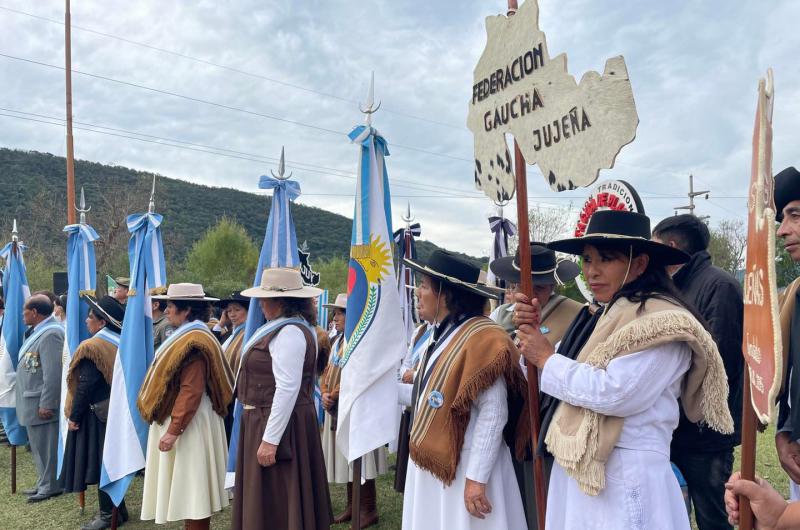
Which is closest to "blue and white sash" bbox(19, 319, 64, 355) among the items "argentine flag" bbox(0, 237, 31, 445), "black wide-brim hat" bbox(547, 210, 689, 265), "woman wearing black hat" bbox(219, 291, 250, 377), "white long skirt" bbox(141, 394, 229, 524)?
"argentine flag" bbox(0, 237, 31, 445)

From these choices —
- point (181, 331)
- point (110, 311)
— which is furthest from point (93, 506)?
point (181, 331)

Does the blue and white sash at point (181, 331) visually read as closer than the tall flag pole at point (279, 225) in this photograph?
Yes

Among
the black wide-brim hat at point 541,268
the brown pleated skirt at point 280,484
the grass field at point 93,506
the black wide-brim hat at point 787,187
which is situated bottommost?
the grass field at point 93,506

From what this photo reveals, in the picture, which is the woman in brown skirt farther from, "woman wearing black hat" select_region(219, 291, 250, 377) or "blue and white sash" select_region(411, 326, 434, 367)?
A: "woman wearing black hat" select_region(219, 291, 250, 377)

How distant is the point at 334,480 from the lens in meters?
5.89

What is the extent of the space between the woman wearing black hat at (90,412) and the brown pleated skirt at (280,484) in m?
2.00

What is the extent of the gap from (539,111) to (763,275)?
122 centimetres

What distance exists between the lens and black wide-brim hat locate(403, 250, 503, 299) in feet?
10.1

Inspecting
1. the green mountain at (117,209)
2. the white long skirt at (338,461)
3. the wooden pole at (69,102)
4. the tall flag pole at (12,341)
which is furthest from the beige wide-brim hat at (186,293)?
Result: the green mountain at (117,209)

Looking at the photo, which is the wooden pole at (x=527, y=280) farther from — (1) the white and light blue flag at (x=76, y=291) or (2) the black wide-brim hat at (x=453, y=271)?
(1) the white and light blue flag at (x=76, y=291)

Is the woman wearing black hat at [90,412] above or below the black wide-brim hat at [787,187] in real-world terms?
below

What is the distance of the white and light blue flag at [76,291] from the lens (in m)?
6.11

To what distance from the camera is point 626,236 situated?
7.45ft

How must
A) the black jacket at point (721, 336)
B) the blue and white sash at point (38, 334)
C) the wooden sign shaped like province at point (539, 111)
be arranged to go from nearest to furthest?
the wooden sign shaped like province at point (539, 111)
the black jacket at point (721, 336)
the blue and white sash at point (38, 334)
